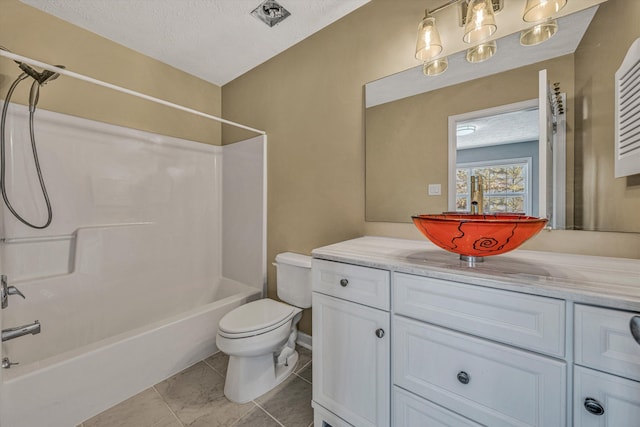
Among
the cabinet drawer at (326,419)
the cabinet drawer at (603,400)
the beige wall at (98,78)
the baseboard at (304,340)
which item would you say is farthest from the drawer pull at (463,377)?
the beige wall at (98,78)

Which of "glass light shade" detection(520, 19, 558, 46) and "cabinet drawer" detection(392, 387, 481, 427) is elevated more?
"glass light shade" detection(520, 19, 558, 46)

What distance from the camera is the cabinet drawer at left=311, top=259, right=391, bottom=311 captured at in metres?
0.99

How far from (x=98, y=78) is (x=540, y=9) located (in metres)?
2.72

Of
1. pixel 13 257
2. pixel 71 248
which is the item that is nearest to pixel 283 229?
pixel 71 248

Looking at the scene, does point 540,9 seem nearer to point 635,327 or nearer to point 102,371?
point 635,327

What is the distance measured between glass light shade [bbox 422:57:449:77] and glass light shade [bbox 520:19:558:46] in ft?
1.03

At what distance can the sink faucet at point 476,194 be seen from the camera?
47.4 inches

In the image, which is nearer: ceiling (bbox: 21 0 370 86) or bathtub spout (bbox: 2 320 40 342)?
bathtub spout (bbox: 2 320 40 342)

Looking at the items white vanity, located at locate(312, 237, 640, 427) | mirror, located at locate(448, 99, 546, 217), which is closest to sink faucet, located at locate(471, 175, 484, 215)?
mirror, located at locate(448, 99, 546, 217)

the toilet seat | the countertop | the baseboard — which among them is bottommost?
the baseboard

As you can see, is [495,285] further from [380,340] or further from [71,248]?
[71,248]

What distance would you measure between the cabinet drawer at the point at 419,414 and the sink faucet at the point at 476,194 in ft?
2.69

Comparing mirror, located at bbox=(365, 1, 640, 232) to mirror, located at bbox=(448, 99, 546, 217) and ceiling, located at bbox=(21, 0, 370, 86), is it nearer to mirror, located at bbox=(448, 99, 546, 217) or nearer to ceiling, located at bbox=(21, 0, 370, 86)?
mirror, located at bbox=(448, 99, 546, 217)

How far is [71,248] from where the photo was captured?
1759 millimetres
